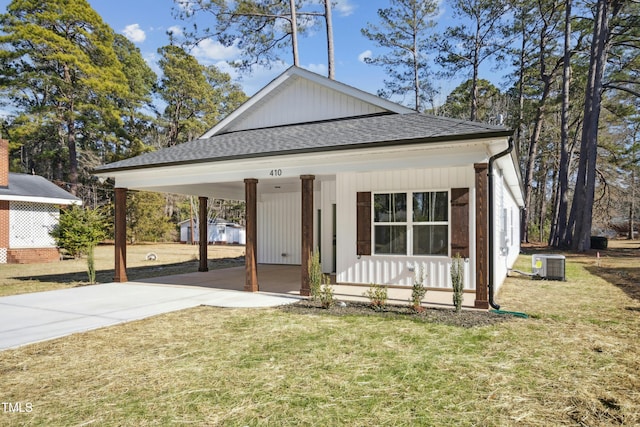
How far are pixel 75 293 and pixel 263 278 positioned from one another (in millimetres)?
4432

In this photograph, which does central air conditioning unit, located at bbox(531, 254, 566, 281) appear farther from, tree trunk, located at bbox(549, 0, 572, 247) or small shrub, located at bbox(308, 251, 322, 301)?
tree trunk, located at bbox(549, 0, 572, 247)

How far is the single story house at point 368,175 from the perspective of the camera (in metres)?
6.72

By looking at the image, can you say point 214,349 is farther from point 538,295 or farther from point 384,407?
point 538,295

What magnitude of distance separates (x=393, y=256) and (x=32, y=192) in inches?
707

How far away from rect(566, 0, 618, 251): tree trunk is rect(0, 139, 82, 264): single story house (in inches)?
968

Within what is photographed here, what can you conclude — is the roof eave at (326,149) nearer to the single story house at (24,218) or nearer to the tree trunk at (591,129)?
the single story house at (24,218)

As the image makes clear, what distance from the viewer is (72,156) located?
27750mm

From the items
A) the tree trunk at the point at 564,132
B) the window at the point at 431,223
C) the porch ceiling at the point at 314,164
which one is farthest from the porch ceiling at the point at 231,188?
the tree trunk at the point at 564,132

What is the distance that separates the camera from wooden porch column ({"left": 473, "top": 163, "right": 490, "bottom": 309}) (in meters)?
6.34

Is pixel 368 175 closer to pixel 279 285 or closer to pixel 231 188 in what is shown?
pixel 279 285

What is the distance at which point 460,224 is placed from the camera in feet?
25.4

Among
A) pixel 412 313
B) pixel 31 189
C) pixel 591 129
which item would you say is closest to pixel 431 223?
pixel 412 313

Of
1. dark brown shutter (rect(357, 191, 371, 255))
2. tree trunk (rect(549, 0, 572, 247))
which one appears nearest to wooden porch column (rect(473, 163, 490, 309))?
dark brown shutter (rect(357, 191, 371, 255))

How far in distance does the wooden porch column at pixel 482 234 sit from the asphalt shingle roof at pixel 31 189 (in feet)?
63.2
